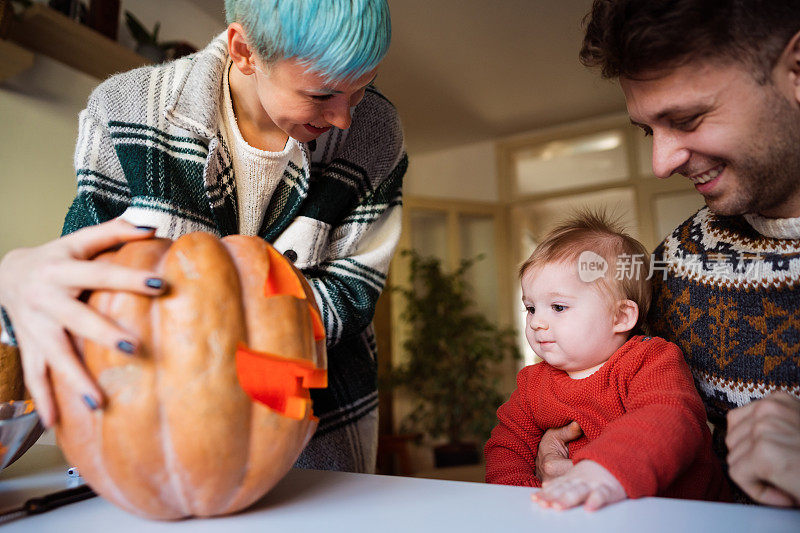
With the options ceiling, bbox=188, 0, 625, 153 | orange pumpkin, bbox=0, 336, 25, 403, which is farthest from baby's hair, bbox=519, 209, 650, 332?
ceiling, bbox=188, 0, 625, 153

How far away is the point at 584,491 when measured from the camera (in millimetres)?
523

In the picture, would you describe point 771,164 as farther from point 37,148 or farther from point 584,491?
point 37,148

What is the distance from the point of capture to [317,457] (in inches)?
41.6

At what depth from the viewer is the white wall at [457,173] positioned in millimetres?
5387

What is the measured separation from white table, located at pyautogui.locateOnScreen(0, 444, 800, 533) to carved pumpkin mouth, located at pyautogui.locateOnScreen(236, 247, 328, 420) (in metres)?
0.10

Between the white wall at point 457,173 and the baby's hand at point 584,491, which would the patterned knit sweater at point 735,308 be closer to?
the baby's hand at point 584,491

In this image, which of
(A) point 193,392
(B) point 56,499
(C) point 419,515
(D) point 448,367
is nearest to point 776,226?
(C) point 419,515

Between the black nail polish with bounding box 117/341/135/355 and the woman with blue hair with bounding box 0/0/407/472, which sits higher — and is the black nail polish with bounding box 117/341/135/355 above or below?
below

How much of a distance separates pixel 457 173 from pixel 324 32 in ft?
15.9

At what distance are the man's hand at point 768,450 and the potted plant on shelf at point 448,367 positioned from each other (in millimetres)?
3805

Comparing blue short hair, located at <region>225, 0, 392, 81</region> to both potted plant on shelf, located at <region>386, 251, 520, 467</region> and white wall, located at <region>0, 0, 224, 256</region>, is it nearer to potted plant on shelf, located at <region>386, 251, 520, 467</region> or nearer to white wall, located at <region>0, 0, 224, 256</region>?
white wall, located at <region>0, 0, 224, 256</region>

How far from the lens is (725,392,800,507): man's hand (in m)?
0.49

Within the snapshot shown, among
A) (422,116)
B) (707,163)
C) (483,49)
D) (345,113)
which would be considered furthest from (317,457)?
(422,116)

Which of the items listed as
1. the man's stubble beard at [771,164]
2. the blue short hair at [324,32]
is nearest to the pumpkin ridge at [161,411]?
the blue short hair at [324,32]
